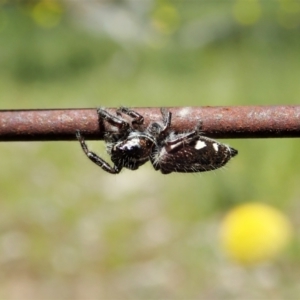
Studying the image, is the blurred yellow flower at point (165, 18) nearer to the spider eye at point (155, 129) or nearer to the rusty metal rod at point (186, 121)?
the spider eye at point (155, 129)

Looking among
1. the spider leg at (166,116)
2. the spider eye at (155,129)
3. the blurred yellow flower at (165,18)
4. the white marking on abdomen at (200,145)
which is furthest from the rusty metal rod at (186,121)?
the blurred yellow flower at (165,18)

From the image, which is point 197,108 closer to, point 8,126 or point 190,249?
point 8,126

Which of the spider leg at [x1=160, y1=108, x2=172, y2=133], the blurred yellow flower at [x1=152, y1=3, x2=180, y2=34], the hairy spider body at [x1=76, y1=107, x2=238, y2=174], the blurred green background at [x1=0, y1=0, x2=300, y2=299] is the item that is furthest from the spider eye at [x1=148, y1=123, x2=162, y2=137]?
the blurred yellow flower at [x1=152, y1=3, x2=180, y2=34]

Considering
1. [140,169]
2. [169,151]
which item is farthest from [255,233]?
[169,151]

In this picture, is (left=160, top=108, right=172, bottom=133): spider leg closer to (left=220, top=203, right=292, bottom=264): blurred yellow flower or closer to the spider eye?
the spider eye

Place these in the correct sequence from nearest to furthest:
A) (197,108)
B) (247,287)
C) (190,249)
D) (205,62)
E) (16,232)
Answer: (197,108) → (247,287) → (190,249) → (16,232) → (205,62)

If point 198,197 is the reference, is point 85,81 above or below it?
above

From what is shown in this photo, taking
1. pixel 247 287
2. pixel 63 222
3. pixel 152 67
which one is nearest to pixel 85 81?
pixel 152 67
